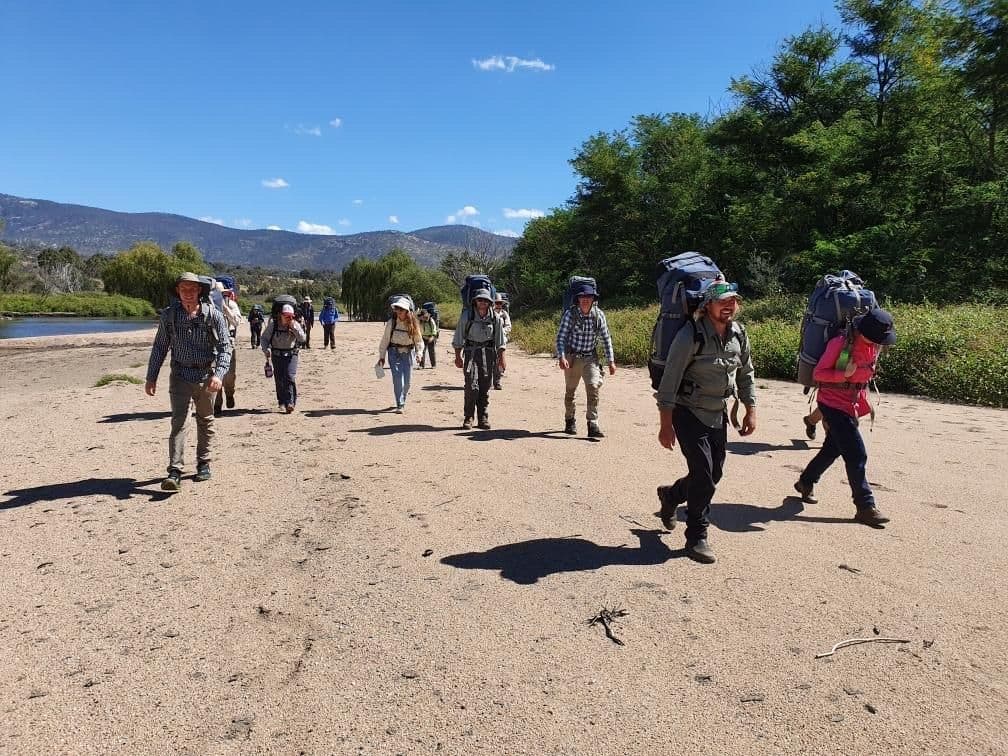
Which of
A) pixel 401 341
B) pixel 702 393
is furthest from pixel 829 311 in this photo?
pixel 401 341

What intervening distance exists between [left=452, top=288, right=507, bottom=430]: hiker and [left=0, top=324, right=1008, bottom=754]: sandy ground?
1.56 meters

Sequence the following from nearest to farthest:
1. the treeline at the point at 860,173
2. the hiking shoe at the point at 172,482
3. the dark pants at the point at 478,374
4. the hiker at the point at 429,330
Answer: the hiking shoe at the point at 172,482 → the dark pants at the point at 478,374 → the hiker at the point at 429,330 → the treeline at the point at 860,173

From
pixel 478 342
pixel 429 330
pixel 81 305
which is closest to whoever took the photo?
pixel 478 342

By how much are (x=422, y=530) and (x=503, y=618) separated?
1584 millimetres

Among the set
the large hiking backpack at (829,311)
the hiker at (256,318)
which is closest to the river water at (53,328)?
the hiker at (256,318)

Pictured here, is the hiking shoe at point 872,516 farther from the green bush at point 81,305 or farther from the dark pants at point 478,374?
the green bush at point 81,305

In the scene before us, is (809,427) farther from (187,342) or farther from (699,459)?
(187,342)

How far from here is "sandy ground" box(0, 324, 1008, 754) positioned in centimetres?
271

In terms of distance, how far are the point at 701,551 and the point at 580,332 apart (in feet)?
13.6

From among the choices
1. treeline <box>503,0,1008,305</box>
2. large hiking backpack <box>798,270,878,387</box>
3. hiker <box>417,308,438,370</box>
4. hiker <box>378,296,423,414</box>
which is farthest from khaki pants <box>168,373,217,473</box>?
treeline <box>503,0,1008,305</box>

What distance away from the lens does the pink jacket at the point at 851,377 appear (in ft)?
16.5

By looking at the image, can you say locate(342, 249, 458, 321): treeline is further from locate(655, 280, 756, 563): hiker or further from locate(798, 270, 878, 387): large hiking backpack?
locate(655, 280, 756, 563): hiker

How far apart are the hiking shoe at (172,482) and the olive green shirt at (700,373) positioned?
457cm

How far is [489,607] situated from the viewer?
12.3 ft
